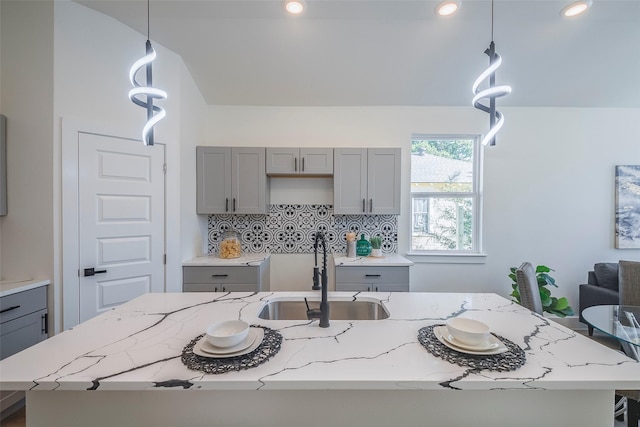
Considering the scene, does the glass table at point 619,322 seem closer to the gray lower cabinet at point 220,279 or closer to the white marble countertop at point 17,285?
the gray lower cabinet at point 220,279

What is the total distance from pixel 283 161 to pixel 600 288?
3.68m

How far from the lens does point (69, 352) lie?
0.93 m

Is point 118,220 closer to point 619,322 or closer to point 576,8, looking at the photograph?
point 619,322

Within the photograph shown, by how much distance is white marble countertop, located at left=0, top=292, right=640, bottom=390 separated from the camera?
774mm

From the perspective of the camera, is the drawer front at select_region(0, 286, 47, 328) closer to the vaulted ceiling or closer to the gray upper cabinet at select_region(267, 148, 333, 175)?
the gray upper cabinet at select_region(267, 148, 333, 175)

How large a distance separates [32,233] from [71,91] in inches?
44.0

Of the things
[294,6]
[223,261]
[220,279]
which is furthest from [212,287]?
[294,6]

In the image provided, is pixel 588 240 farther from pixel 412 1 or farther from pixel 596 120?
pixel 412 1

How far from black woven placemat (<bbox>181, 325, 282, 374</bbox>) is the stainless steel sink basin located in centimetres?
54

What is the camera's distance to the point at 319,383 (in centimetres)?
78

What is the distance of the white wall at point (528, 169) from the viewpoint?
3180mm

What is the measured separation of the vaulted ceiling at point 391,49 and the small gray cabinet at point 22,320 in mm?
2251

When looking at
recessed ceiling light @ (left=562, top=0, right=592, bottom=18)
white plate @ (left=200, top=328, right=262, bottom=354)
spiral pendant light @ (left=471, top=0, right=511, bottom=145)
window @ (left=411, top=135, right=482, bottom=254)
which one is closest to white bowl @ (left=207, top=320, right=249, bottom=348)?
white plate @ (left=200, top=328, right=262, bottom=354)

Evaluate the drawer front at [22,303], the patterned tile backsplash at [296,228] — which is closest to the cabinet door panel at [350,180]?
the patterned tile backsplash at [296,228]
